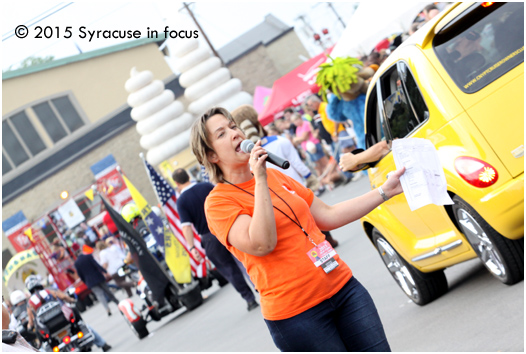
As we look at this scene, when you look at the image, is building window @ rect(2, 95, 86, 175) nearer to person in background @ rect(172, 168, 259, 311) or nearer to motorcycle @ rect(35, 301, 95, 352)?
motorcycle @ rect(35, 301, 95, 352)

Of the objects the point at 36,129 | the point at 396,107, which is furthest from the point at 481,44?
the point at 36,129

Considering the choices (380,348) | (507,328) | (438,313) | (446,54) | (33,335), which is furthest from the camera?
(33,335)

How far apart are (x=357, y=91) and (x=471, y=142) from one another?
3.99 metres

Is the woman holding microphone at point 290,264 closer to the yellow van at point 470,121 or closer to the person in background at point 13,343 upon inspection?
the person in background at point 13,343

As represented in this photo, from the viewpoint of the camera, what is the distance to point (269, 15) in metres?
50.9

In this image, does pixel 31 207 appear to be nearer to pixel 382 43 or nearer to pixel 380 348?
pixel 382 43

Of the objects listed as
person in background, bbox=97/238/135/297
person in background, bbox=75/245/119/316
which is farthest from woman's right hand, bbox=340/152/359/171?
person in background, bbox=97/238/135/297

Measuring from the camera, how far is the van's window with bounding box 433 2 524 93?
5188 mm

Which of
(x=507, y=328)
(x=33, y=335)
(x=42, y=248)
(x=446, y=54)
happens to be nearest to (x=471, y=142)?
(x=446, y=54)

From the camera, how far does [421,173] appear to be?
337 centimetres

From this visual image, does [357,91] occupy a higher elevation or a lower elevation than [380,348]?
higher

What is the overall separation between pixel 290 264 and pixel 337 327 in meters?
0.39

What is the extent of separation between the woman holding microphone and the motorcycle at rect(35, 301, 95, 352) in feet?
35.2

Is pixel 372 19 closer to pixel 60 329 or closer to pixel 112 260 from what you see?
pixel 60 329
